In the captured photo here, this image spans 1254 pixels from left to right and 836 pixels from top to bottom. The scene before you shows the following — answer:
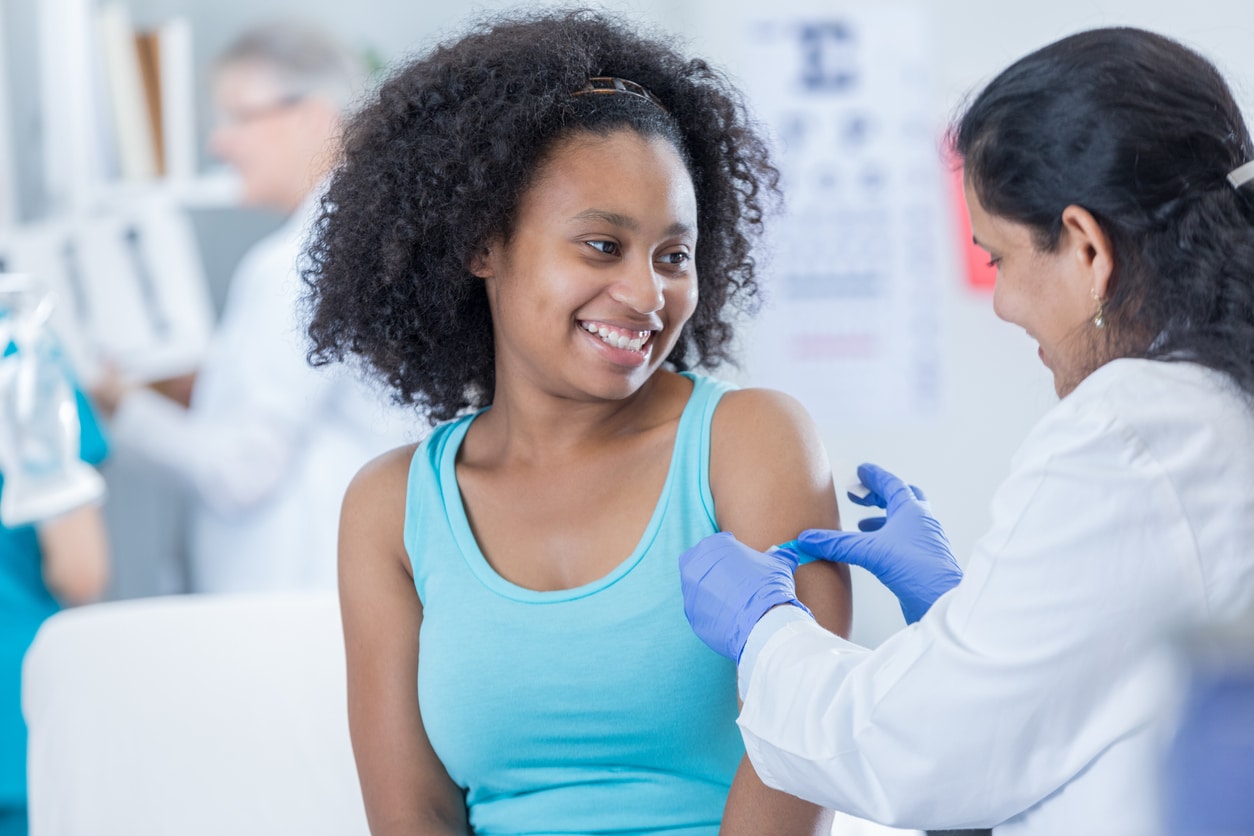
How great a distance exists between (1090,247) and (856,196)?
234 centimetres

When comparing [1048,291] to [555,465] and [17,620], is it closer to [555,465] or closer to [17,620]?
[555,465]

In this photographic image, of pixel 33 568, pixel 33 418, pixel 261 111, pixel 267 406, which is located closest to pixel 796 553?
pixel 33 418

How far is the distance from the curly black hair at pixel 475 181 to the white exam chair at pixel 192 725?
39 cm

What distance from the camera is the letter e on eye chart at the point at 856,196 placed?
10.5 feet

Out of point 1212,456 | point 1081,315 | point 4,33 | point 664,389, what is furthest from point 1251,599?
point 4,33

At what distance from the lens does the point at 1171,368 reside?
2.96ft

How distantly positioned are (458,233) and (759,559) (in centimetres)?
46

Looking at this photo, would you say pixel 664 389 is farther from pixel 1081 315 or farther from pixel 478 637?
pixel 1081 315

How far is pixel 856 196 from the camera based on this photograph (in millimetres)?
3230

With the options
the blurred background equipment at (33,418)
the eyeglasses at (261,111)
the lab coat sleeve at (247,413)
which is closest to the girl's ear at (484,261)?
the blurred background equipment at (33,418)

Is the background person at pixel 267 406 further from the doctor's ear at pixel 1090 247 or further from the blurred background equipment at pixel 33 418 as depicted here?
the doctor's ear at pixel 1090 247

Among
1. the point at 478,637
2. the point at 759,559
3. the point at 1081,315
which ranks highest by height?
the point at 1081,315

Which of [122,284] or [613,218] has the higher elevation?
[613,218]

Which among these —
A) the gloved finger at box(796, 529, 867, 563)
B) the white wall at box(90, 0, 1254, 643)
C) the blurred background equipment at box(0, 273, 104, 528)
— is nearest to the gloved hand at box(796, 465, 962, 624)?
the gloved finger at box(796, 529, 867, 563)
